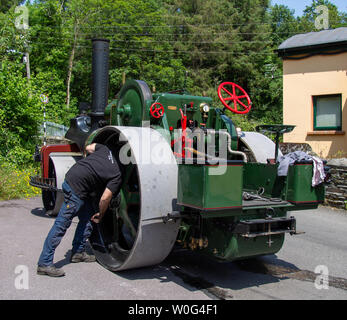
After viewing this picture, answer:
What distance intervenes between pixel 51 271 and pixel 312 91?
1032 centimetres

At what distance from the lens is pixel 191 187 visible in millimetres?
3797

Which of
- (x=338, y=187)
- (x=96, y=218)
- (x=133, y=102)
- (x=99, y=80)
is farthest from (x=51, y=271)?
(x=338, y=187)

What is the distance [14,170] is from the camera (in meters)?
11.2

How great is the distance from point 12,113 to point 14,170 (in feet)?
6.70

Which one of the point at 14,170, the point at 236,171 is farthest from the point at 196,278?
the point at 14,170

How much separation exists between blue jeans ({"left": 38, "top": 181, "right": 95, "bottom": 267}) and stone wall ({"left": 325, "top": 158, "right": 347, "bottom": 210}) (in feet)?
18.9

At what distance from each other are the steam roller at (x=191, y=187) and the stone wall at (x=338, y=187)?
3865mm

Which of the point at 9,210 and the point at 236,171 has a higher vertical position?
the point at 236,171

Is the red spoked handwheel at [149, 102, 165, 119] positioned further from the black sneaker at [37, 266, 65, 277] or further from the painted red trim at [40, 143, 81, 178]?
the painted red trim at [40, 143, 81, 178]

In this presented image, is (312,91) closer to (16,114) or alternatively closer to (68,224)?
(16,114)

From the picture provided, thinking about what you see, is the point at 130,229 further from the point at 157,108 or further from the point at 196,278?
the point at 157,108

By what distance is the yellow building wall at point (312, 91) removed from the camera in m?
12.1
